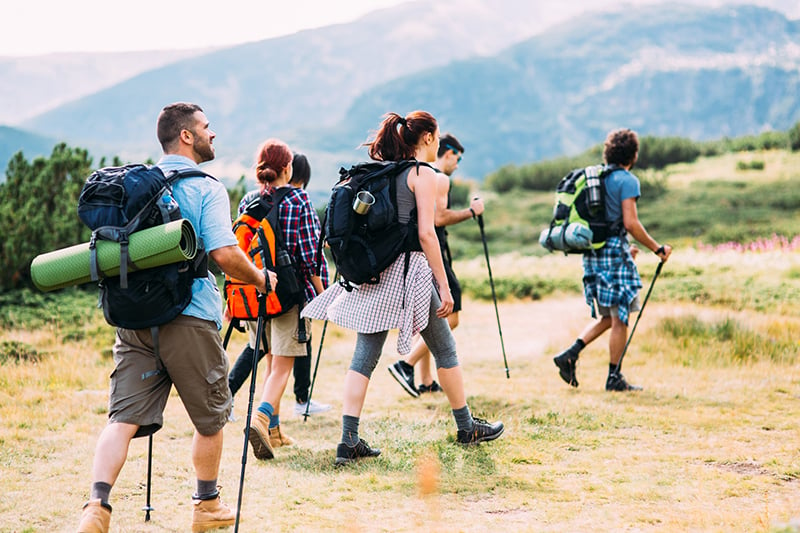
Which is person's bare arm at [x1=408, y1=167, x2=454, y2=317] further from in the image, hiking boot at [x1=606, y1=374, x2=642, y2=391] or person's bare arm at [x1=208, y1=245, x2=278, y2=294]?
hiking boot at [x1=606, y1=374, x2=642, y2=391]

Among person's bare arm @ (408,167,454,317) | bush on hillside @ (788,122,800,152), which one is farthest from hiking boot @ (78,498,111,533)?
bush on hillside @ (788,122,800,152)

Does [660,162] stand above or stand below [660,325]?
above

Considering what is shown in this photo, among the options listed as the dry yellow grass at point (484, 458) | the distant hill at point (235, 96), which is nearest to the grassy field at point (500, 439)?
the dry yellow grass at point (484, 458)

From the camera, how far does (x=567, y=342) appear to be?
9.03m

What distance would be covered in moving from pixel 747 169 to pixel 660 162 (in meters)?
5.82

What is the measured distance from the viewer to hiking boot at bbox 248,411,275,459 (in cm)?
472

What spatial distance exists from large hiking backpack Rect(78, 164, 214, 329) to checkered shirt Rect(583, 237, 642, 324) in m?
4.18

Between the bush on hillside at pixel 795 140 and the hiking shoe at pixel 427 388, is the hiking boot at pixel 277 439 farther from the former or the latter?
the bush on hillside at pixel 795 140

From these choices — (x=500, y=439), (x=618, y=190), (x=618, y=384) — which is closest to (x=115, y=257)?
(x=500, y=439)

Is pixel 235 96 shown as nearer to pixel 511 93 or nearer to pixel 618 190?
pixel 511 93

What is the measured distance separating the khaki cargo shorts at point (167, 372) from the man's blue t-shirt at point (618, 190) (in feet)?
13.2

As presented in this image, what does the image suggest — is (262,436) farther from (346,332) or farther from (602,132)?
(602,132)

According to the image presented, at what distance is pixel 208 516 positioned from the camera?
3605 mm

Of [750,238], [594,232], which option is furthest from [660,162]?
[594,232]
